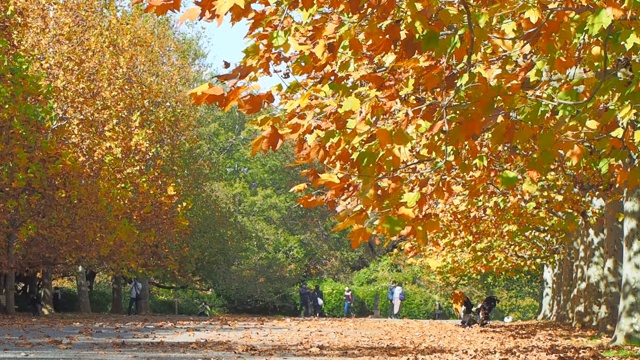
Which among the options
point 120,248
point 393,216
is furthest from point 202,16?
point 120,248

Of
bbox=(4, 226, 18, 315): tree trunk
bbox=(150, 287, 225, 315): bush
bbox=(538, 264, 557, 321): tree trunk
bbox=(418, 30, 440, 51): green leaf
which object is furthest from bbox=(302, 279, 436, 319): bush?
bbox=(418, 30, 440, 51): green leaf

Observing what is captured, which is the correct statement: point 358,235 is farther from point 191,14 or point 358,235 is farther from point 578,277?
point 578,277

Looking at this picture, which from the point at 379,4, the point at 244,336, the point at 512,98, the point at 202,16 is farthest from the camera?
the point at 244,336

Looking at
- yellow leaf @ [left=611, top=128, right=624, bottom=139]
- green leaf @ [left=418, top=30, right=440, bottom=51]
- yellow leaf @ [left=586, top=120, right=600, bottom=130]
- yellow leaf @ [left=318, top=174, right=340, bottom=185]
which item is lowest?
yellow leaf @ [left=318, top=174, right=340, bottom=185]

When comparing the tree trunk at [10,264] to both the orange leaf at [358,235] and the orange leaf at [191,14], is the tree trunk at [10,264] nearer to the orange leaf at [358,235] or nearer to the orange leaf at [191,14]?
the orange leaf at [358,235]

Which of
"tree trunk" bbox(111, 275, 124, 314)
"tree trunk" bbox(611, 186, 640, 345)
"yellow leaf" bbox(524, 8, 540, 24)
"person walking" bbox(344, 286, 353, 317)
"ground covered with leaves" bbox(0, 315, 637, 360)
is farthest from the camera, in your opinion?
"person walking" bbox(344, 286, 353, 317)

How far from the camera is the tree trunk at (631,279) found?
21.2 meters

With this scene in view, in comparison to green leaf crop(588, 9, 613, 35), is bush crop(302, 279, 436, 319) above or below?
above

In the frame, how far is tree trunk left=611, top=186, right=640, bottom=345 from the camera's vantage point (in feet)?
69.4

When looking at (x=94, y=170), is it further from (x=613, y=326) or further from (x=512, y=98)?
(x=512, y=98)

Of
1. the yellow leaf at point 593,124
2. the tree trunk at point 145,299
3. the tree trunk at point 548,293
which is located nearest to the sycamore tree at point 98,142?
the tree trunk at point 145,299

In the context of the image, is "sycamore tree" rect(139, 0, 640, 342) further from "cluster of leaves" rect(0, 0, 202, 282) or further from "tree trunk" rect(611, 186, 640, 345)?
"cluster of leaves" rect(0, 0, 202, 282)

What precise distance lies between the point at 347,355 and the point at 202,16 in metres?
13.5

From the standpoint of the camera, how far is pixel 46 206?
37.6 meters
